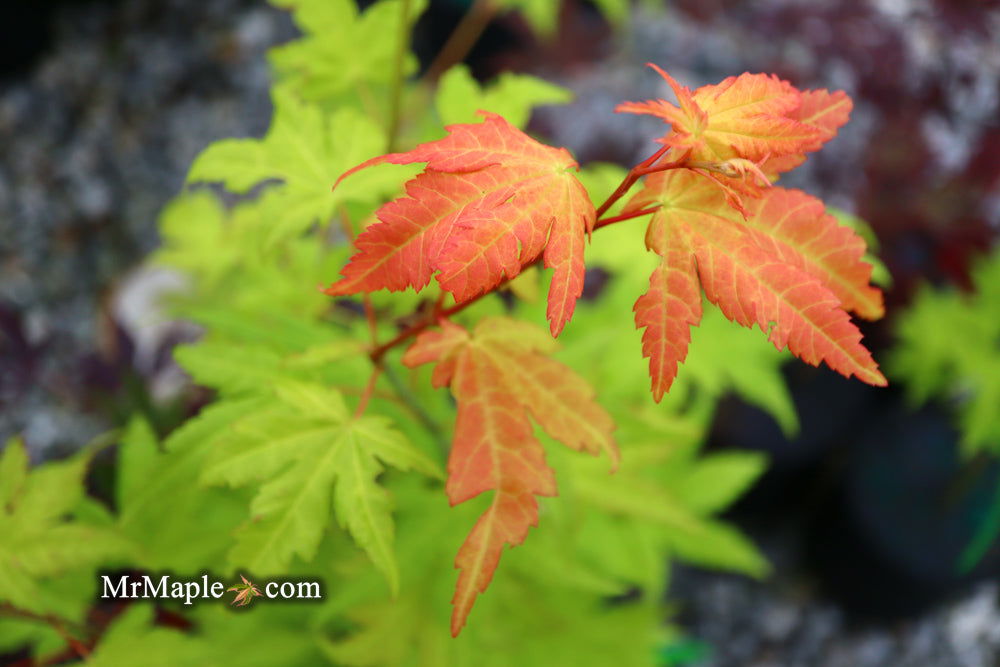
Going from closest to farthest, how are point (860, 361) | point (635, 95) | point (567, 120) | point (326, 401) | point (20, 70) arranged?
point (860, 361) < point (326, 401) < point (567, 120) < point (635, 95) < point (20, 70)

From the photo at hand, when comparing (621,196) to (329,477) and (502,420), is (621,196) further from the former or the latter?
(329,477)

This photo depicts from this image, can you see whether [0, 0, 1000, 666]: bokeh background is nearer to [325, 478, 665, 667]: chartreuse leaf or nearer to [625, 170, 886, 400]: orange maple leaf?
[325, 478, 665, 667]: chartreuse leaf

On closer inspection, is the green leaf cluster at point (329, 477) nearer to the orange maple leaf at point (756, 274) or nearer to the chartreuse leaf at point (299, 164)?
the chartreuse leaf at point (299, 164)

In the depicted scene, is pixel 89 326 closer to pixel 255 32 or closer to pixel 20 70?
pixel 20 70

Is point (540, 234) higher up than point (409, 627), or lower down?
higher up

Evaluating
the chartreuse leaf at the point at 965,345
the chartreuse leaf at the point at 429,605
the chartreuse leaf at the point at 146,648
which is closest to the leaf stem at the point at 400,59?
the chartreuse leaf at the point at 429,605

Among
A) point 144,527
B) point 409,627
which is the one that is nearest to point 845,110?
point 409,627

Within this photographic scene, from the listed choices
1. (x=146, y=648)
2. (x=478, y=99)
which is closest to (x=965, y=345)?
(x=478, y=99)
